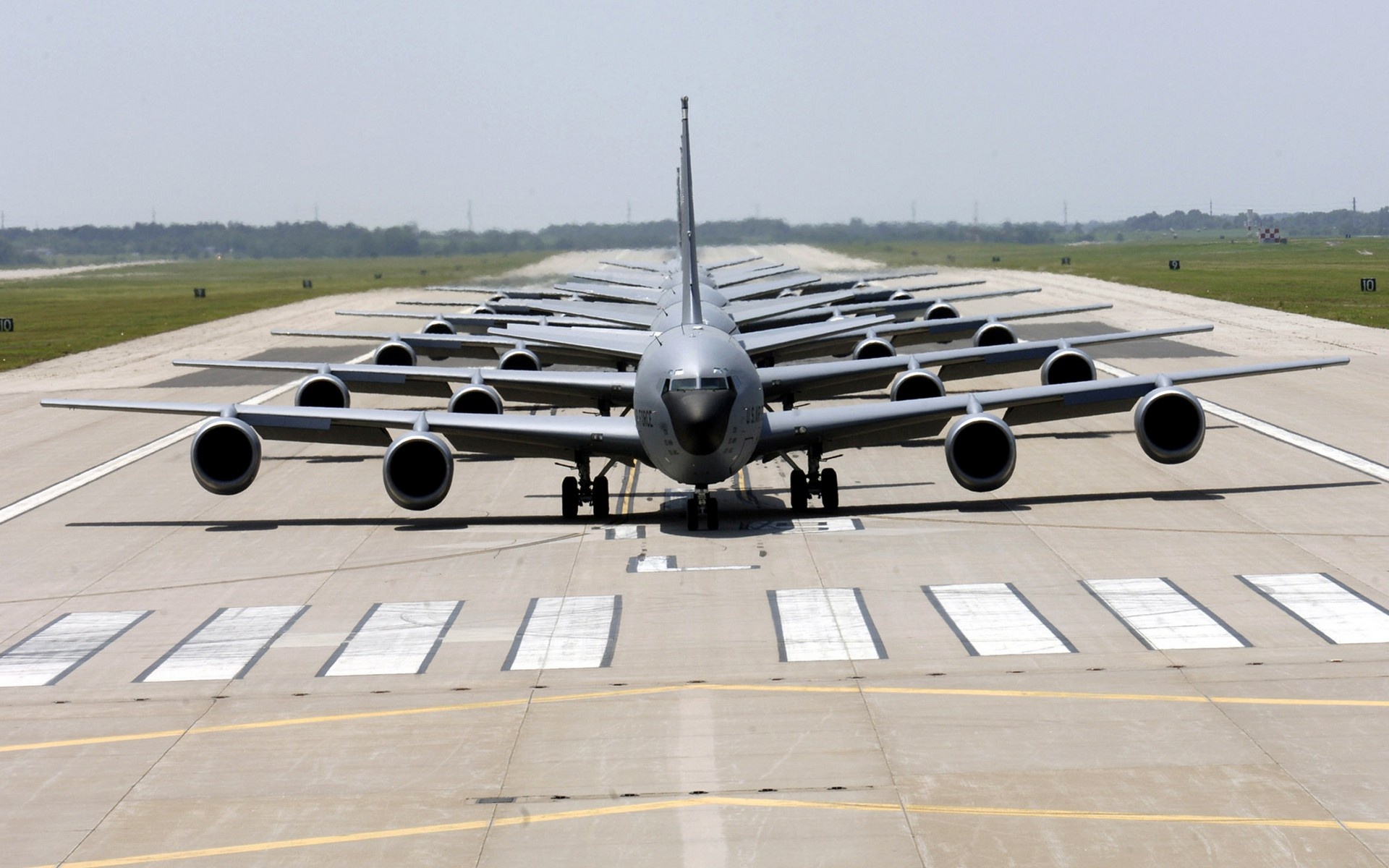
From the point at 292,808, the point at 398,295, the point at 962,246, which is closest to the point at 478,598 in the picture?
the point at 292,808

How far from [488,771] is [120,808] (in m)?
3.45

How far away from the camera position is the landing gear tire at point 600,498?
27812 mm

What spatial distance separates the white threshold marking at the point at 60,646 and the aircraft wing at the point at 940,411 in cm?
1114

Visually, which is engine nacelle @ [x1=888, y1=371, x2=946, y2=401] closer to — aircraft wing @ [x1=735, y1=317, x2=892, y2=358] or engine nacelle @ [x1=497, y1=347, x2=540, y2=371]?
aircraft wing @ [x1=735, y1=317, x2=892, y2=358]

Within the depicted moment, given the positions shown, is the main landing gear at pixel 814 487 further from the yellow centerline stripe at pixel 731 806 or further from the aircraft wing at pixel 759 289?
the aircraft wing at pixel 759 289

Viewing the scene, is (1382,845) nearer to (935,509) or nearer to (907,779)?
(907,779)

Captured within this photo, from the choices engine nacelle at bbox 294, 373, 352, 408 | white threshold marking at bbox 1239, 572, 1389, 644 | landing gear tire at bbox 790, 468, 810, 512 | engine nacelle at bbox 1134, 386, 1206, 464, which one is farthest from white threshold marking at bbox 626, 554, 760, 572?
engine nacelle at bbox 294, 373, 352, 408

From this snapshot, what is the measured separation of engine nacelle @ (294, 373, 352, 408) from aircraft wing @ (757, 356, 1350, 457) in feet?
47.7

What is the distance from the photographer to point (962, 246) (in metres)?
134

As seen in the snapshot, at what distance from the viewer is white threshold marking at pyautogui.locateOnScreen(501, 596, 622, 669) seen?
18516mm

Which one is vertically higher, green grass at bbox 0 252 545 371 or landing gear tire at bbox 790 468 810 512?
green grass at bbox 0 252 545 371

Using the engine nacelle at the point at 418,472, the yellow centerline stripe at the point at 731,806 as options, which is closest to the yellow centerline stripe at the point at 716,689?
the yellow centerline stripe at the point at 731,806

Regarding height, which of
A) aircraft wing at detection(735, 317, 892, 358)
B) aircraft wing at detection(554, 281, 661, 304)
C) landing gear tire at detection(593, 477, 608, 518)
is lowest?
landing gear tire at detection(593, 477, 608, 518)

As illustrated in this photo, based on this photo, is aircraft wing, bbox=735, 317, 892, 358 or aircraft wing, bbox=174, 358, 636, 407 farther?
aircraft wing, bbox=735, 317, 892, 358
